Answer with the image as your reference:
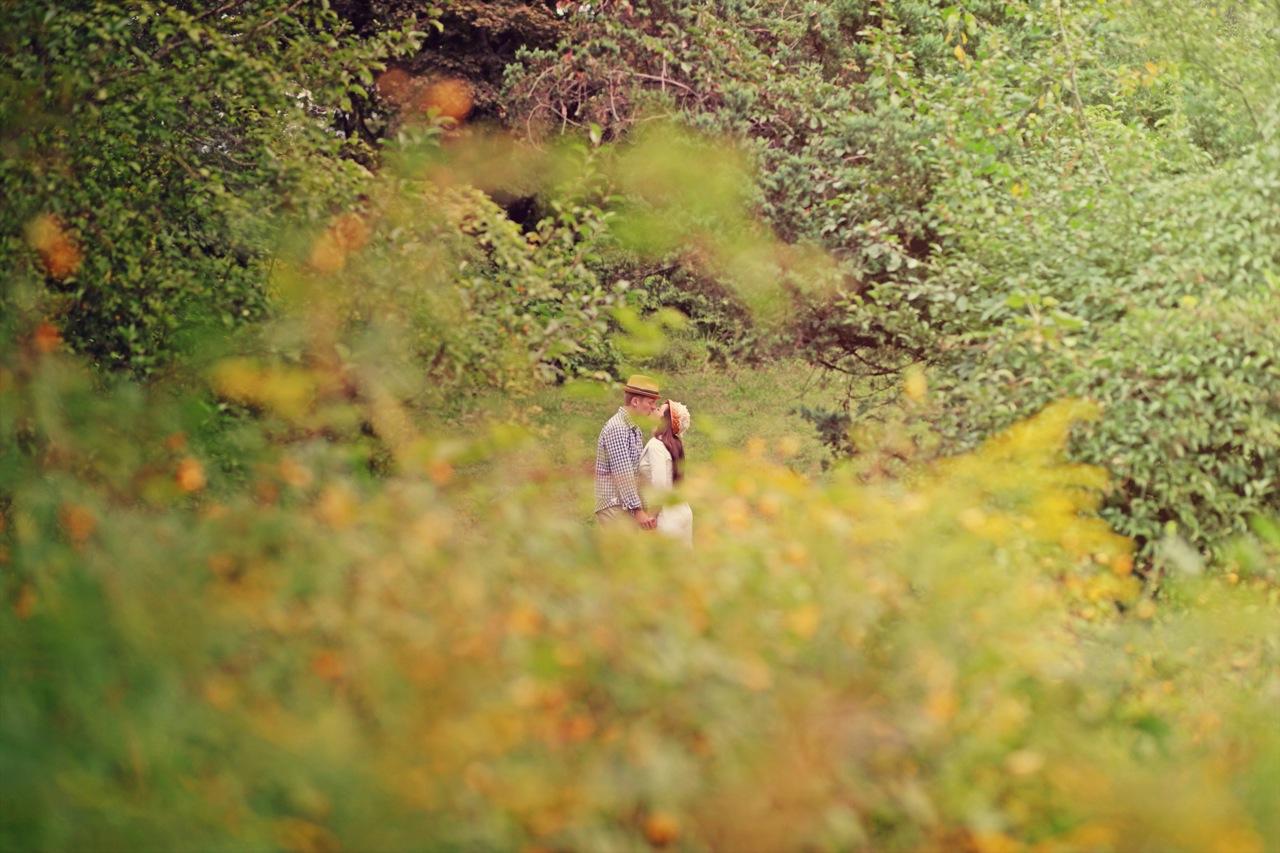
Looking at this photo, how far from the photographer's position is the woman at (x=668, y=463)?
9273mm

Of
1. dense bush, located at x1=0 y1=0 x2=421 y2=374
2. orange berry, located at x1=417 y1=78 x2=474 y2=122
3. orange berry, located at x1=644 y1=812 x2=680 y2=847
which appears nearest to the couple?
dense bush, located at x1=0 y1=0 x2=421 y2=374

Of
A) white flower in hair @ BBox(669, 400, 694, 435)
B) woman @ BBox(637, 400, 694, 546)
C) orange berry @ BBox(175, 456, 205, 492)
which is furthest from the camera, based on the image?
white flower in hair @ BBox(669, 400, 694, 435)

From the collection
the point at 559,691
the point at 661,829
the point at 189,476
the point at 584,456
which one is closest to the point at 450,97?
the point at 584,456

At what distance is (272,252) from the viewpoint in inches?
329

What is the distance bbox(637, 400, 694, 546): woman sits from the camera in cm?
927

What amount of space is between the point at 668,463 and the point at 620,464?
31 centimetres

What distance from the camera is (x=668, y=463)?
9734mm

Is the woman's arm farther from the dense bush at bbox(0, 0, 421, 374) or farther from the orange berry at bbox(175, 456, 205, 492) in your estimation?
the orange berry at bbox(175, 456, 205, 492)

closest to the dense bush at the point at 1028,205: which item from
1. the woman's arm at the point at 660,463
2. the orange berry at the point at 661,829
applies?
the woman's arm at the point at 660,463

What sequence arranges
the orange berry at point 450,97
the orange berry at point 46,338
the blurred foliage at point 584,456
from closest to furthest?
the blurred foliage at point 584,456
the orange berry at point 46,338
the orange berry at point 450,97

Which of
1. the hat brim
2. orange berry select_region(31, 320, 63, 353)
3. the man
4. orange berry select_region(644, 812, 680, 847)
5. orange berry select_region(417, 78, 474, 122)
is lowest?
orange berry select_region(417, 78, 474, 122)

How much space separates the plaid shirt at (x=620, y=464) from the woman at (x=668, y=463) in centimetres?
8

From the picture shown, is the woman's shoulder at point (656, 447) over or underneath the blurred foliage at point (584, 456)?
underneath

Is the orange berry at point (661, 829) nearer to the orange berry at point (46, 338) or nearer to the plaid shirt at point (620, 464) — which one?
the orange berry at point (46, 338)
